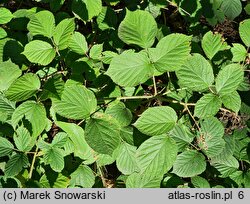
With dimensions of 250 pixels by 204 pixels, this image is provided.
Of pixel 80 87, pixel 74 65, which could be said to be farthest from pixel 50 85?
pixel 74 65

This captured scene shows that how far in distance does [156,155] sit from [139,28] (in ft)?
1.49

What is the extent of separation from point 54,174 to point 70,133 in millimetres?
301

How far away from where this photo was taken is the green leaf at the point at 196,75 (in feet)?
4.33

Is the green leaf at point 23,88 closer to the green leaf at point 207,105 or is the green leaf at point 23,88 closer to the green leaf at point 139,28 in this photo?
the green leaf at point 139,28

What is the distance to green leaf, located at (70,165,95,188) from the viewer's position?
1.55 m

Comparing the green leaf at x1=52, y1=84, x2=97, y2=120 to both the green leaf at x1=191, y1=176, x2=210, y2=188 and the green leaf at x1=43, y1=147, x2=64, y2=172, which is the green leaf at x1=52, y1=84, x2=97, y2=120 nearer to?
the green leaf at x1=43, y1=147, x2=64, y2=172

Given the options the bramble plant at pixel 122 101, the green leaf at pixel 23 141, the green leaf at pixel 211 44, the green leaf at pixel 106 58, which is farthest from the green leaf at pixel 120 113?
the green leaf at pixel 211 44

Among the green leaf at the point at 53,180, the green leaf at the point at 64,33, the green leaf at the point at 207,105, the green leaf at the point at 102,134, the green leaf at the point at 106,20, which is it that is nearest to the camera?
the green leaf at the point at 102,134

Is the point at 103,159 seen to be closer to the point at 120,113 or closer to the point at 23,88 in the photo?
the point at 120,113

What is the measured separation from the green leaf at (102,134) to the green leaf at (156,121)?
8cm

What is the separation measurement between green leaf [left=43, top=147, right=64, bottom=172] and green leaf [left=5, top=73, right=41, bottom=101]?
322 mm

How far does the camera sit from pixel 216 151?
56.2 inches

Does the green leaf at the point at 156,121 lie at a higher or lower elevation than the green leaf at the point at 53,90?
lower

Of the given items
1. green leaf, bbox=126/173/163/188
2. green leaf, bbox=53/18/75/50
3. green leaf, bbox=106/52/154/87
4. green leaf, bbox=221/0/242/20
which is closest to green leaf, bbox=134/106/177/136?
green leaf, bbox=106/52/154/87
